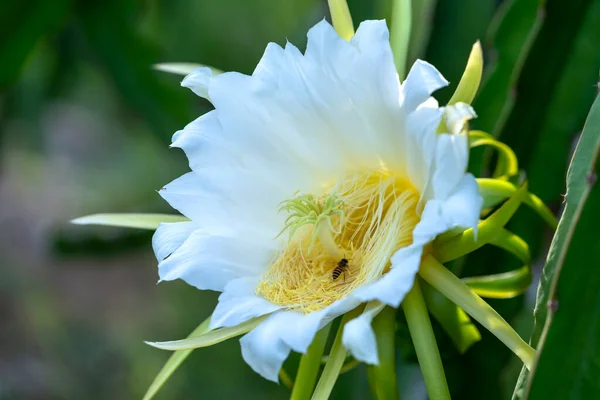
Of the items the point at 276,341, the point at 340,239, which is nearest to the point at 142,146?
the point at 340,239

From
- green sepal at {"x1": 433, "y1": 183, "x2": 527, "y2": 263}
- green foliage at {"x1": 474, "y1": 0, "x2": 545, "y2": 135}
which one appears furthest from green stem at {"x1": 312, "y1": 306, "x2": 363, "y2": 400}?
green foliage at {"x1": 474, "y1": 0, "x2": 545, "y2": 135}

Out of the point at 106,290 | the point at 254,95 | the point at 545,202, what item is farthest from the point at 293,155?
the point at 106,290

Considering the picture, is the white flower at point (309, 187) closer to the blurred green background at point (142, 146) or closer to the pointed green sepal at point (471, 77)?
the pointed green sepal at point (471, 77)

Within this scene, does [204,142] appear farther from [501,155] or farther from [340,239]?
[501,155]

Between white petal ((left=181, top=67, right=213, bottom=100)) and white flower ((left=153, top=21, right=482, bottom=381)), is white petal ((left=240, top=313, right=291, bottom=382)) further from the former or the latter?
white petal ((left=181, top=67, right=213, bottom=100))

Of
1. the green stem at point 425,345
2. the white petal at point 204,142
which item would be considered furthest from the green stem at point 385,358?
the white petal at point 204,142
